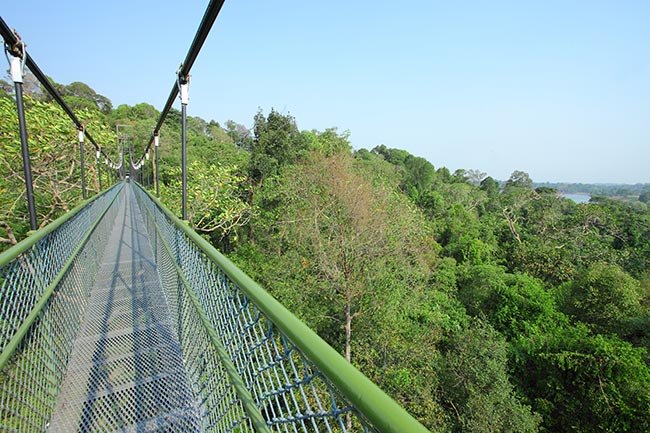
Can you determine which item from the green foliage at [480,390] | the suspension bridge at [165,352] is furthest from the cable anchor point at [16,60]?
the green foliage at [480,390]

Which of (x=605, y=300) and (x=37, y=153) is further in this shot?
(x=605, y=300)

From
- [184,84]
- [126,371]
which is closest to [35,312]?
[126,371]

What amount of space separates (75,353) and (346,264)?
1046cm

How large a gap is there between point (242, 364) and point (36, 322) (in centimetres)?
120

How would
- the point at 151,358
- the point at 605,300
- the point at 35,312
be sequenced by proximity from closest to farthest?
the point at 35,312 → the point at 151,358 → the point at 605,300

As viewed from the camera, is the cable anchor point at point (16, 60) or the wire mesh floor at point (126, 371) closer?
the wire mesh floor at point (126, 371)

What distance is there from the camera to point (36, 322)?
64.1 inches

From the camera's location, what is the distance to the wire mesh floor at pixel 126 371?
1.57m

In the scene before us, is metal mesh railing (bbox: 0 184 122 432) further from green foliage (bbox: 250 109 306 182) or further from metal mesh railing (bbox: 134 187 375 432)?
green foliage (bbox: 250 109 306 182)

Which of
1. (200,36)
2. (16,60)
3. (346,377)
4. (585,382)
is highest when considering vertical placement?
(200,36)

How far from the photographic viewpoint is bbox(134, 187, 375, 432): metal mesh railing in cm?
71

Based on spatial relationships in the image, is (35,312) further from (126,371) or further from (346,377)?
(346,377)

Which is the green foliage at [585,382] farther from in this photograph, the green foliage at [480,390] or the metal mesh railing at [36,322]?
the metal mesh railing at [36,322]

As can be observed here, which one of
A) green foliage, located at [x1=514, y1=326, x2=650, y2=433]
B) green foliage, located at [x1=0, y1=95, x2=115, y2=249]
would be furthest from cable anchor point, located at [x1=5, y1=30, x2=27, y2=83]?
green foliage, located at [x1=514, y1=326, x2=650, y2=433]
